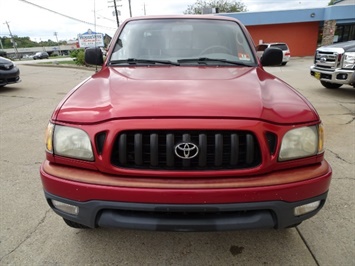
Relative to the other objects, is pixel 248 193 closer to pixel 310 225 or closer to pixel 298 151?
pixel 298 151

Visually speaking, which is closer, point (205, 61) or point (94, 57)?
point (205, 61)

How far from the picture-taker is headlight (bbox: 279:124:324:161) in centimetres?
169

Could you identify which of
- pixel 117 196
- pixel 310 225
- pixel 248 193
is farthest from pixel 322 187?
pixel 117 196

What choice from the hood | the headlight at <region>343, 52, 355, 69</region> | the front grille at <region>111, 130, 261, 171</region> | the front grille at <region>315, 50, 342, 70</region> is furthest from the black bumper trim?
the front grille at <region>315, 50, 342, 70</region>

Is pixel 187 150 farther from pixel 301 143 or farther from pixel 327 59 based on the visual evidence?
pixel 327 59

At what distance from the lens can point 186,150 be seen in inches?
63.1

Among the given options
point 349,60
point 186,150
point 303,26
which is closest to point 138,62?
point 186,150

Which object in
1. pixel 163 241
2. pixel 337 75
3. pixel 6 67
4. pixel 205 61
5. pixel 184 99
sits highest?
pixel 205 61

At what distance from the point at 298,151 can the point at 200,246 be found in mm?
1056

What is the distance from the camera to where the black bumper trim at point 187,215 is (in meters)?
1.59

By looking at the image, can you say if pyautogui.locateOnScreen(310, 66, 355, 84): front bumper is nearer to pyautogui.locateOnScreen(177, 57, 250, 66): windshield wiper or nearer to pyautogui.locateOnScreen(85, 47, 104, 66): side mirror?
pyautogui.locateOnScreen(177, 57, 250, 66): windshield wiper

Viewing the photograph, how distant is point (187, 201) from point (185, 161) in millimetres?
227

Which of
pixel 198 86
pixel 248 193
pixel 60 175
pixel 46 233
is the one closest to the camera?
pixel 248 193

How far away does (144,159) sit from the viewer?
1.67m
